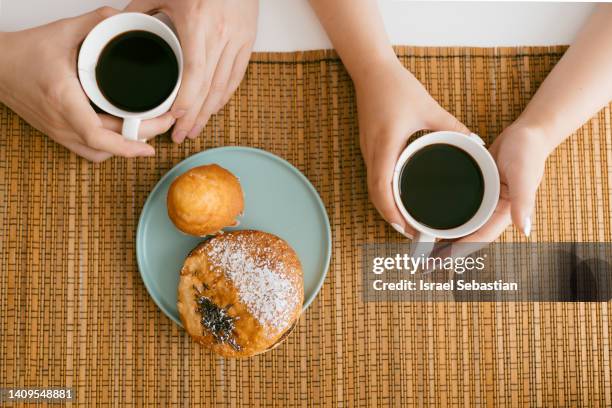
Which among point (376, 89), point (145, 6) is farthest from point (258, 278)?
point (145, 6)

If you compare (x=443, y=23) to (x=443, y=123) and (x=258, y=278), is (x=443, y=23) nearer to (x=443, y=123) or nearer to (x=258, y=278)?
(x=443, y=123)

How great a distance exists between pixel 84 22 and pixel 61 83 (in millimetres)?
110

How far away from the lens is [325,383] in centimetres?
94

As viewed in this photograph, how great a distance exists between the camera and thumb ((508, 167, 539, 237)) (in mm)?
795

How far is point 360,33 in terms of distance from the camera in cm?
91

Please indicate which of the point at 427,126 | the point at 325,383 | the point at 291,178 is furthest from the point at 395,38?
the point at 325,383

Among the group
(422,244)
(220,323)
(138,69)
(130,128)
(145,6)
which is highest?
(145,6)

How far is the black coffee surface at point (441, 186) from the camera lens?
2.64ft

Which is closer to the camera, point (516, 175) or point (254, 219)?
point (516, 175)

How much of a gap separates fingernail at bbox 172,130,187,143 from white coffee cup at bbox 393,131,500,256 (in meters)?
0.36

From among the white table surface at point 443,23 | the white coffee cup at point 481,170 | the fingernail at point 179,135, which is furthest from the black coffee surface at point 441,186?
the fingernail at point 179,135

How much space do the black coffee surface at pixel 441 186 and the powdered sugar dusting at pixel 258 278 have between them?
22 cm

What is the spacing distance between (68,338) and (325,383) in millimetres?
450

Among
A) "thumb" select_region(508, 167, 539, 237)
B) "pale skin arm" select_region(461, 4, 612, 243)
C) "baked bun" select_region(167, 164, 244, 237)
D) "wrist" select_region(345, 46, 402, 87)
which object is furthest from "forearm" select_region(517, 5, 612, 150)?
"baked bun" select_region(167, 164, 244, 237)
